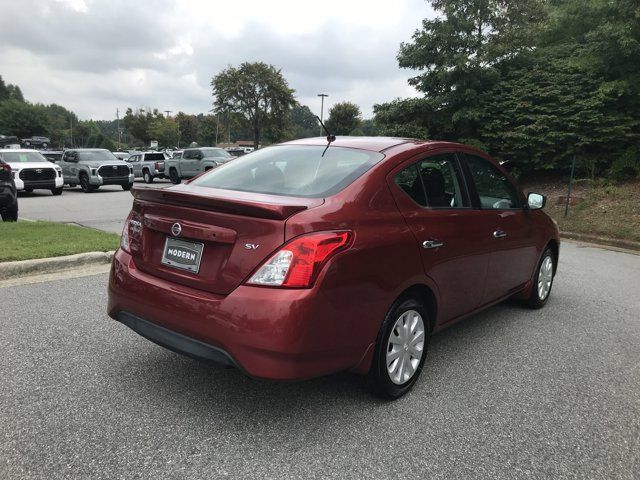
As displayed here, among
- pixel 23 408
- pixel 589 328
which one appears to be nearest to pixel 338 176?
pixel 23 408

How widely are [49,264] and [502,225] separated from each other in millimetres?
4957

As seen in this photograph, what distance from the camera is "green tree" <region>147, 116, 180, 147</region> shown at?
72.5m

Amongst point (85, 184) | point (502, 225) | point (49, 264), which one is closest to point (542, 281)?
point (502, 225)

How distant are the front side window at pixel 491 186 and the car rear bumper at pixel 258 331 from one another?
194 centimetres

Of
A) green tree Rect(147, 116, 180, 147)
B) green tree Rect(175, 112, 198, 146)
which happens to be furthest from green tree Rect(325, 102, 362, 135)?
green tree Rect(175, 112, 198, 146)

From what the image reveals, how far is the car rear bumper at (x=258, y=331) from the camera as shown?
248 centimetres

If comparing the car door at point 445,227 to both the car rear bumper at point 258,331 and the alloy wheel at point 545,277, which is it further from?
the alloy wheel at point 545,277

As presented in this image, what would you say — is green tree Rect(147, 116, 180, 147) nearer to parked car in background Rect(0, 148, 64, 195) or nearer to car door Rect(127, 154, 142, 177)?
car door Rect(127, 154, 142, 177)

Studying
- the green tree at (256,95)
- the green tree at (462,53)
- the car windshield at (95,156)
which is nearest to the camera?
the green tree at (462,53)

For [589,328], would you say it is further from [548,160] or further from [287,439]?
[548,160]

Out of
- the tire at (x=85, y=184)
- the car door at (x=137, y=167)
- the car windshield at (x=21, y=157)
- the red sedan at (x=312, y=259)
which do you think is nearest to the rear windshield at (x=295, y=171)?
the red sedan at (x=312, y=259)

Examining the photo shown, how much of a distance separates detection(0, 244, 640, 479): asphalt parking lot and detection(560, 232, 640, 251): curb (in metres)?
7.13

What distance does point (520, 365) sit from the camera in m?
3.77

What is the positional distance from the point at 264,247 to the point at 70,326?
8.23 feet
